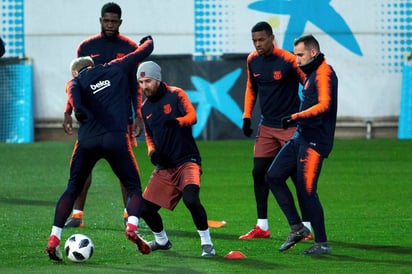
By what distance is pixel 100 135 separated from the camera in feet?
35.8

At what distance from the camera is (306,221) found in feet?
40.2

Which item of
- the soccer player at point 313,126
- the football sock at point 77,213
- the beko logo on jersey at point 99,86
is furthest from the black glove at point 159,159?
the football sock at point 77,213

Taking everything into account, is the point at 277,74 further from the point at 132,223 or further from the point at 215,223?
the point at 132,223

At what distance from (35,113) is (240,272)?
15099 mm

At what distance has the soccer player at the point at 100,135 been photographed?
10820 millimetres

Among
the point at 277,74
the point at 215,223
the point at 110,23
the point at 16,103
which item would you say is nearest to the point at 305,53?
the point at 277,74

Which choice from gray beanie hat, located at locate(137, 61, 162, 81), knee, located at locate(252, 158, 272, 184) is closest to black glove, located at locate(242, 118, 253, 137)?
knee, located at locate(252, 158, 272, 184)

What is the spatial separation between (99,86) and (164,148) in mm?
864

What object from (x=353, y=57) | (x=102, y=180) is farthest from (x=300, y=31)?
(x=102, y=180)

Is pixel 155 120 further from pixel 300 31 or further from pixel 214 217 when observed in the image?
pixel 300 31

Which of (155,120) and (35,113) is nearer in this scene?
(155,120)

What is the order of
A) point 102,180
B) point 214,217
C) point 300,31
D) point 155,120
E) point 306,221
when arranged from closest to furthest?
point 155,120, point 306,221, point 214,217, point 102,180, point 300,31

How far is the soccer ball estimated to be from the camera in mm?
10516

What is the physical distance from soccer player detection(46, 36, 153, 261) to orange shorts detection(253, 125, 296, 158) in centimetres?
189
